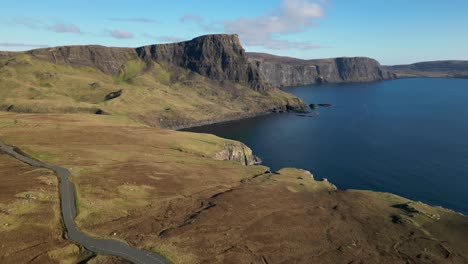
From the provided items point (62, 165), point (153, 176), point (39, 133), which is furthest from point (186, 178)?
point (39, 133)

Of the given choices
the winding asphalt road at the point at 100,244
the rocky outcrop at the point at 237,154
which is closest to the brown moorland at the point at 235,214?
the winding asphalt road at the point at 100,244

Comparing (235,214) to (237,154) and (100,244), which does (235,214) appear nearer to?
(100,244)

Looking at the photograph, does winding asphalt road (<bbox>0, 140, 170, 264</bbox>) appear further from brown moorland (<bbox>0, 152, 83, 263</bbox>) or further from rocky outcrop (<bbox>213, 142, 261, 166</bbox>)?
rocky outcrop (<bbox>213, 142, 261, 166</bbox>)

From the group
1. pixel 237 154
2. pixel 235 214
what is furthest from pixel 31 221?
pixel 237 154

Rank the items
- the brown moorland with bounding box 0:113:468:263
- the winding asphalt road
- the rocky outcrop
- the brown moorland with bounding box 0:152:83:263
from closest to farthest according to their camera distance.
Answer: the brown moorland with bounding box 0:152:83:263, the winding asphalt road, the brown moorland with bounding box 0:113:468:263, the rocky outcrop

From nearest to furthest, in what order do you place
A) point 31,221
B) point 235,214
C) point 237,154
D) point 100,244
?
point 100,244, point 31,221, point 235,214, point 237,154

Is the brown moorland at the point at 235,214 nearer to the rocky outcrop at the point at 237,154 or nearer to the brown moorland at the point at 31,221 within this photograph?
the brown moorland at the point at 31,221

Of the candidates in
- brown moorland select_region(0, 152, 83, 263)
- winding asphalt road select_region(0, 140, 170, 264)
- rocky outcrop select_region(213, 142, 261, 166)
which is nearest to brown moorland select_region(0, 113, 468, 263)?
winding asphalt road select_region(0, 140, 170, 264)

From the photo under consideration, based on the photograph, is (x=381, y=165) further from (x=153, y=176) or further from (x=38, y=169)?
(x=38, y=169)
